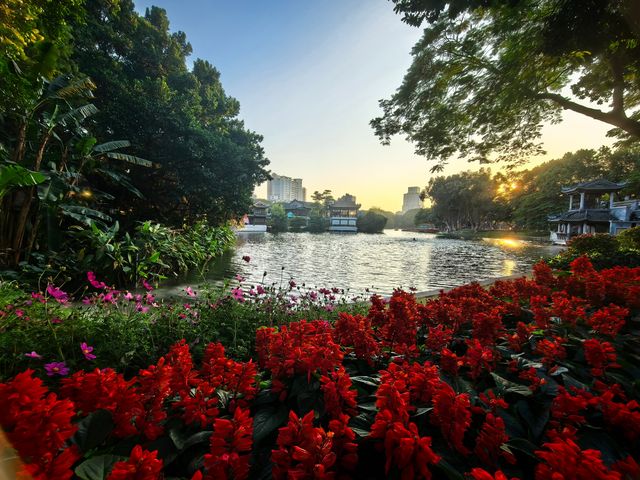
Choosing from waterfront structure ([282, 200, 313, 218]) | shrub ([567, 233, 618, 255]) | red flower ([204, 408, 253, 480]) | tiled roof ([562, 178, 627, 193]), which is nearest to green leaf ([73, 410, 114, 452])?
red flower ([204, 408, 253, 480])

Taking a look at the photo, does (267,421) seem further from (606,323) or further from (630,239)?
(630,239)

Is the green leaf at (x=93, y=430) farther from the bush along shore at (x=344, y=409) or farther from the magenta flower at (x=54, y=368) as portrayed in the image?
the magenta flower at (x=54, y=368)

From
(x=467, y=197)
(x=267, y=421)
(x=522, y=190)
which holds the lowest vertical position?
(x=267, y=421)

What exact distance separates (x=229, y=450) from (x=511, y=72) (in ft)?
31.7

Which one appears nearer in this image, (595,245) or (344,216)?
(595,245)

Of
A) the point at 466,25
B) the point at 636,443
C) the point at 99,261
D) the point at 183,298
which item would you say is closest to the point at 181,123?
the point at 99,261

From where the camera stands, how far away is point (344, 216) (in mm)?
57844

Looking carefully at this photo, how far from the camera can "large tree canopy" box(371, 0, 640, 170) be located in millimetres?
4684

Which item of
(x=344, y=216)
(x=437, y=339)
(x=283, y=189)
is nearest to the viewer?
(x=437, y=339)

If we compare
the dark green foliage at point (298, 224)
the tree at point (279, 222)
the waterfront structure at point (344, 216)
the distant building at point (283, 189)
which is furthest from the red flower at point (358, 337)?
the distant building at point (283, 189)

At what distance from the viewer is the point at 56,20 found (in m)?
6.36

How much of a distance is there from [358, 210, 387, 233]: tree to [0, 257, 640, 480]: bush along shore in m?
54.0

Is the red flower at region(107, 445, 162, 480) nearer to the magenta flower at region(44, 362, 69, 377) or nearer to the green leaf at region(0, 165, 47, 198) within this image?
the magenta flower at region(44, 362, 69, 377)

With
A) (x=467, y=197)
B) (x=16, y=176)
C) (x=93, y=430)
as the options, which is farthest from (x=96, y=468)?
(x=467, y=197)
